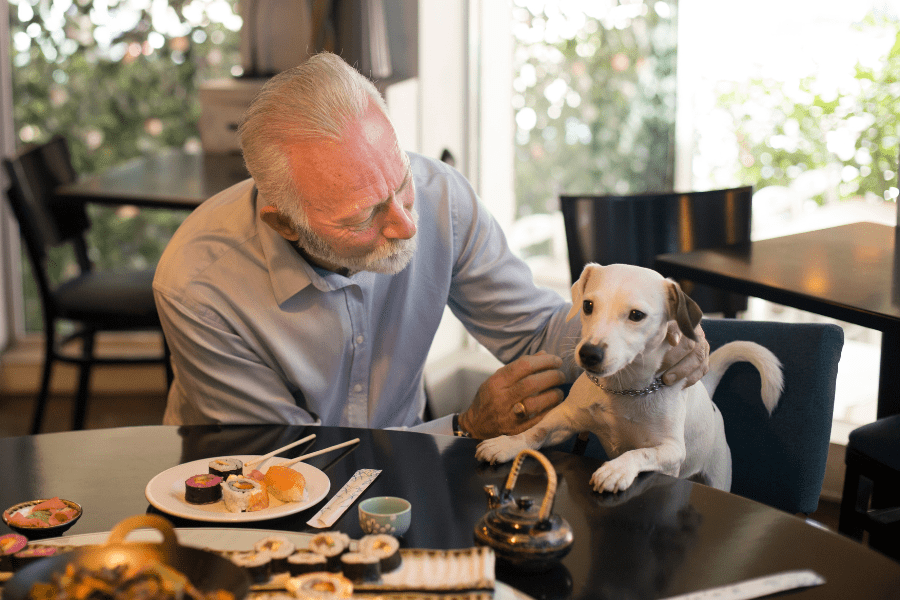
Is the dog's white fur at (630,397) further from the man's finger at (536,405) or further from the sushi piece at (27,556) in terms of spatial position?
the sushi piece at (27,556)

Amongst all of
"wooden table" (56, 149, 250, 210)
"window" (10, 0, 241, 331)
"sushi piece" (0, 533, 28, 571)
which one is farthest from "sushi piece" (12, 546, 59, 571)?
"window" (10, 0, 241, 331)

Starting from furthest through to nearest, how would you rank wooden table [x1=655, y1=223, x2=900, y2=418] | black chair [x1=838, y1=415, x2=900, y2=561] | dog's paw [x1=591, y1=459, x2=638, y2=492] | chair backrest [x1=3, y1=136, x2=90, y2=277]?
chair backrest [x1=3, y1=136, x2=90, y2=277] → wooden table [x1=655, y1=223, x2=900, y2=418] → black chair [x1=838, y1=415, x2=900, y2=561] → dog's paw [x1=591, y1=459, x2=638, y2=492]

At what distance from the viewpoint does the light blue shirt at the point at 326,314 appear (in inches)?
56.4

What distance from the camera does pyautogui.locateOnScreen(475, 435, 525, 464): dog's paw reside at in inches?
42.9

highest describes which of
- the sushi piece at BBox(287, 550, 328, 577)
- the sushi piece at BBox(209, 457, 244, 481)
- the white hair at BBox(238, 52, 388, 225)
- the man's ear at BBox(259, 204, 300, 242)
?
the white hair at BBox(238, 52, 388, 225)

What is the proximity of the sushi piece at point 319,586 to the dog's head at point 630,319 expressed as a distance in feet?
1.45

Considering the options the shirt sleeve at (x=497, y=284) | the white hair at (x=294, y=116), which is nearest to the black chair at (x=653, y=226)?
the shirt sleeve at (x=497, y=284)

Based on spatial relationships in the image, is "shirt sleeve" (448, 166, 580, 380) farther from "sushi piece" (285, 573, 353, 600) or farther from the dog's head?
"sushi piece" (285, 573, 353, 600)

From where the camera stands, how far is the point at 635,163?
305 cm

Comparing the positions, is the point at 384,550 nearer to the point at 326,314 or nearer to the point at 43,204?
the point at 326,314

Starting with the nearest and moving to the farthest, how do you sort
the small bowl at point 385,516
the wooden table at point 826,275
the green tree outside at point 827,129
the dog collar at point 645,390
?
the small bowl at point 385,516 → the dog collar at point 645,390 → the wooden table at point 826,275 → the green tree outside at point 827,129

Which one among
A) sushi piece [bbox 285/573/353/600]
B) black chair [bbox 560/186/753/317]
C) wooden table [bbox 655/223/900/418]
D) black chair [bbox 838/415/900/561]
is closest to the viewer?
sushi piece [bbox 285/573/353/600]

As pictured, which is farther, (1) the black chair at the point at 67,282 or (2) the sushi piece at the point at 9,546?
(1) the black chair at the point at 67,282

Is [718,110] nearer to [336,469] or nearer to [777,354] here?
[777,354]
